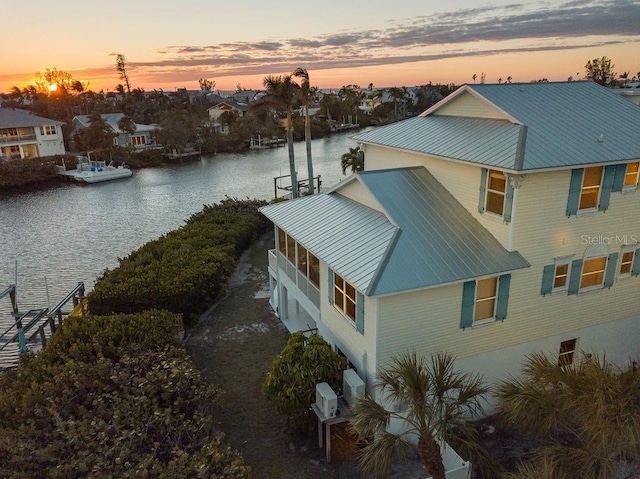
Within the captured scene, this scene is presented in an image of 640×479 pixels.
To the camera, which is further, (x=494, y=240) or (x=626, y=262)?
(x=626, y=262)

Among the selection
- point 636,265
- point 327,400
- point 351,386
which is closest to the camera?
point 327,400

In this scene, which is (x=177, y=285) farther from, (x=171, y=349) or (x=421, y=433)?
(x=421, y=433)

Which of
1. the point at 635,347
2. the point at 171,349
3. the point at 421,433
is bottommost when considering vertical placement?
the point at 635,347

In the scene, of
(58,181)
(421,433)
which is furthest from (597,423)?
(58,181)

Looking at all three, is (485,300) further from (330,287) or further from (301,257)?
(301,257)

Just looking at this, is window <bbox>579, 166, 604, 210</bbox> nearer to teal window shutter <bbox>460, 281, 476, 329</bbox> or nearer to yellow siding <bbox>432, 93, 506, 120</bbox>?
yellow siding <bbox>432, 93, 506, 120</bbox>

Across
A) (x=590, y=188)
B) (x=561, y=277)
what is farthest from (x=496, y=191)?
(x=561, y=277)

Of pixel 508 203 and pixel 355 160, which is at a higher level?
pixel 508 203
